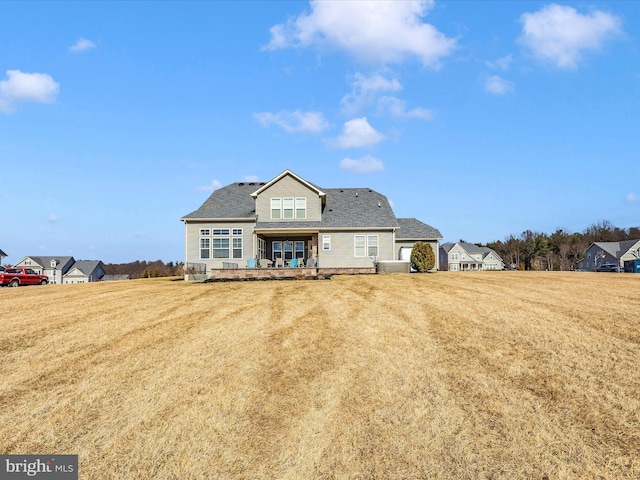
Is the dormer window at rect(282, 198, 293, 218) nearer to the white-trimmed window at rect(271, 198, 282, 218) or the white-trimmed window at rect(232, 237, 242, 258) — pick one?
the white-trimmed window at rect(271, 198, 282, 218)

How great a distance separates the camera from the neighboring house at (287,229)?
30219 millimetres

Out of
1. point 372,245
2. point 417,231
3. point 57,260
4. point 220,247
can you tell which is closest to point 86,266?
point 57,260

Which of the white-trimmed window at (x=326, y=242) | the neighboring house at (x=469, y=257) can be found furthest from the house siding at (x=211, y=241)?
the neighboring house at (x=469, y=257)

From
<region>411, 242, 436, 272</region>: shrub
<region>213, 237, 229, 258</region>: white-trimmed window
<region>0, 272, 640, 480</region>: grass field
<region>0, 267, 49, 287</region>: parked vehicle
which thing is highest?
<region>213, 237, 229, 258</region>: white-trimmed window

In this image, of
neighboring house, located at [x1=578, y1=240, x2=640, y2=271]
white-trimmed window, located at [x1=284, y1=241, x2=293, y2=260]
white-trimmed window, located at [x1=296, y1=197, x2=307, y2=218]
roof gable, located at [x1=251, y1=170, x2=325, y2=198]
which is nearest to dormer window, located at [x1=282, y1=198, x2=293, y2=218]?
white-trimmed window, located at [x1=296, y1=197, x2=307, y2=218]

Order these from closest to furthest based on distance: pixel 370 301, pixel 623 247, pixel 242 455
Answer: pixel 242 455, pixel 370 301, pixel 623 247

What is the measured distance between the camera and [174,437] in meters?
6.25

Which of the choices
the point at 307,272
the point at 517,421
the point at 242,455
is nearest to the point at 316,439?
the point at 242,455

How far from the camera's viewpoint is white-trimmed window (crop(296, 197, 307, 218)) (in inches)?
1222

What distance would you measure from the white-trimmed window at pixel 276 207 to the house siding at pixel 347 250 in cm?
361

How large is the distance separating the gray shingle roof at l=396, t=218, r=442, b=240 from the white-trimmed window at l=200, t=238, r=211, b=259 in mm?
18522

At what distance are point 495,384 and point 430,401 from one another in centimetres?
147

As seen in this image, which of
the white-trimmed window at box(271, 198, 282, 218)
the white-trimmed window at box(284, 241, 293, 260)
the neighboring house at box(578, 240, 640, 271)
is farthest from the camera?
the neighboring house at box(578, 240, 640, 271)

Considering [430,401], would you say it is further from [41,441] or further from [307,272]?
[307,272]
